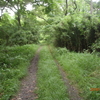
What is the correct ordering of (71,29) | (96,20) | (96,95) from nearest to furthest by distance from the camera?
(96,95) < (96,20) < (71,29)

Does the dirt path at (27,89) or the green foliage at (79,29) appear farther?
the green foliage at (79,29)

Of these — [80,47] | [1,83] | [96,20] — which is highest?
[96,20]

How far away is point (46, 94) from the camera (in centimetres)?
345

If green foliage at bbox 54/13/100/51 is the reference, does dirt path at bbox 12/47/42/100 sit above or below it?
below

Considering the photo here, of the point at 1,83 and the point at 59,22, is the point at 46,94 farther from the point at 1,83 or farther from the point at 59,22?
the point at 59,22

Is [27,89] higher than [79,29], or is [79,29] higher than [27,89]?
[79,29]

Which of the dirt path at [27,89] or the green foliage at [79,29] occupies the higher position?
the green foliage at [79,29]

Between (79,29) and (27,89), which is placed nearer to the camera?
(27,89)

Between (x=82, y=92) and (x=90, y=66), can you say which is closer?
(x=82, y=92)

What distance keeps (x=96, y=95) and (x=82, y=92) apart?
616 mm

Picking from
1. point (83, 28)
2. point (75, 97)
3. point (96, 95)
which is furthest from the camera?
point (83, 28)

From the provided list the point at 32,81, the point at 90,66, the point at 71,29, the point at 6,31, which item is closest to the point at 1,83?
the point at 32,81

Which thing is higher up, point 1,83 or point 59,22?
point 59,22

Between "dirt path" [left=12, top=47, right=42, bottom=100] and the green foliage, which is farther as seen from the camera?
the green foliage
